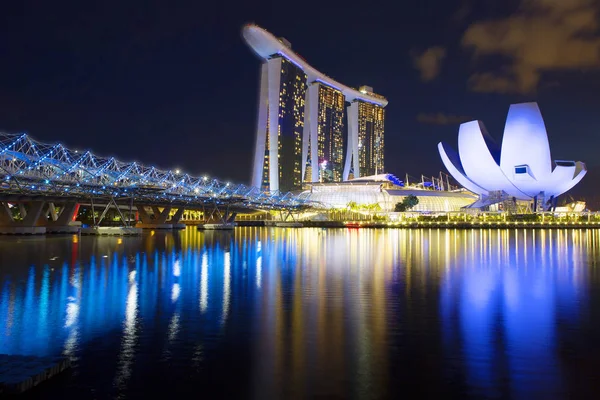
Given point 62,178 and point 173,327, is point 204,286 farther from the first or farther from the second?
point 62,178

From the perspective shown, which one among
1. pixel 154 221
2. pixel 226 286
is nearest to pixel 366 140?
pixel 154 221

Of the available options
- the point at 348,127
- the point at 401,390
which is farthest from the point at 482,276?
the point at 348,127

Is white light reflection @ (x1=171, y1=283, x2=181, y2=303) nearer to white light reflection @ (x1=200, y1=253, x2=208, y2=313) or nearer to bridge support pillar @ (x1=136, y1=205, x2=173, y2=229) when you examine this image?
white light reflection @ (x1=200, y1=253, x2=208, y2=313)

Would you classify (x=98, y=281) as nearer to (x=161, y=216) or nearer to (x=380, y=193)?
(x=161, y=216)

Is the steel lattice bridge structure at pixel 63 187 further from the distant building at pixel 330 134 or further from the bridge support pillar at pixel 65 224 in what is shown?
the distant building at pixel 330 134

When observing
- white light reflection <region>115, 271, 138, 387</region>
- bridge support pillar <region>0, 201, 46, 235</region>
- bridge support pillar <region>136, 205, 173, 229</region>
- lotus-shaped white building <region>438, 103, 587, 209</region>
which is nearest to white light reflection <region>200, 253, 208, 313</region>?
white light reflection <region>115, 271, 138, 387</region>

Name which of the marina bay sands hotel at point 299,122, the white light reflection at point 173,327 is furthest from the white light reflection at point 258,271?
the marina bay sands hotel at point 299,122
